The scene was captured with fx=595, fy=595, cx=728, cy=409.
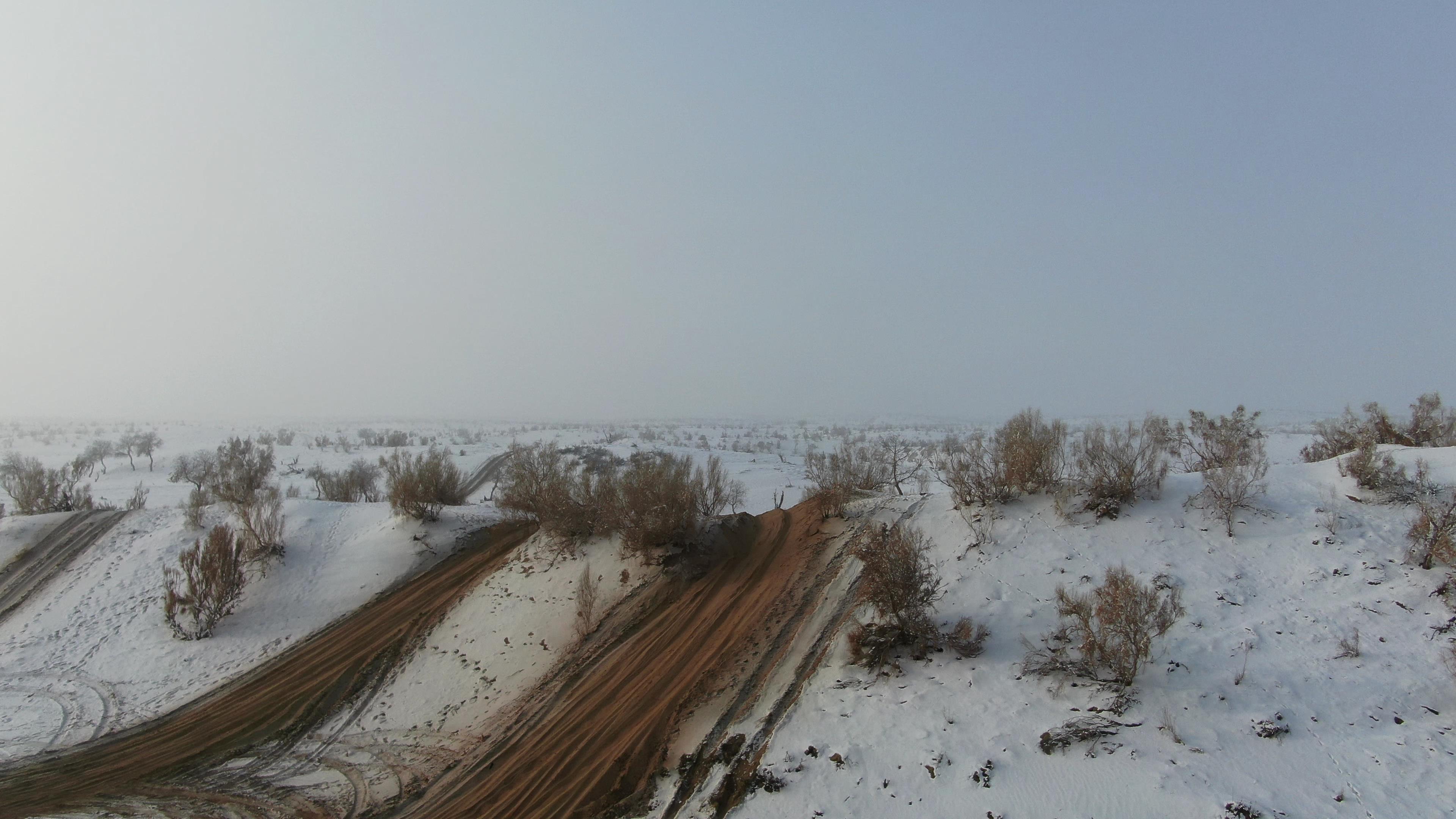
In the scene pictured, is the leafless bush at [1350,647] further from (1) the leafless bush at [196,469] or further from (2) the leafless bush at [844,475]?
(1) the leafless bush at [196,469]

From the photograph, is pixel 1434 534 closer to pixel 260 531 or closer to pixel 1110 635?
pixel 1110 635

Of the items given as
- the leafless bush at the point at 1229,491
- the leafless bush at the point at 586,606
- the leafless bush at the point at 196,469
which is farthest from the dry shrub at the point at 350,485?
the leafless bush at the point at 1229,491

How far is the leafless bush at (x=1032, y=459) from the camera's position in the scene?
9672mm

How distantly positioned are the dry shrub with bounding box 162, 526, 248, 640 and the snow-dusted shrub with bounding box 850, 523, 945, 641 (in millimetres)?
12162

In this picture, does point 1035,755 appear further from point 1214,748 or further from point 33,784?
point 33,784

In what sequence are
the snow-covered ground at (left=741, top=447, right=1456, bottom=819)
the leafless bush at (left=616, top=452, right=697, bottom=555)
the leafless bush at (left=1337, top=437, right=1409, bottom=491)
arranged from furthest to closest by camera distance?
the leafless bush at (left=616, top=452, right=697, bottom=555)
the leafless bush at (left=1337, top=437, right=1409, bottom=491)
the snow-covered ground at (left=741, top=447, right=1456, bottom=819)

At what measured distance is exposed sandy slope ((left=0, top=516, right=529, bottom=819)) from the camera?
7691 millimetres

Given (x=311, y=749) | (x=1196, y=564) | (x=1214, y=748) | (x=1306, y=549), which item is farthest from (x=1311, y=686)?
(x=311, y=749)

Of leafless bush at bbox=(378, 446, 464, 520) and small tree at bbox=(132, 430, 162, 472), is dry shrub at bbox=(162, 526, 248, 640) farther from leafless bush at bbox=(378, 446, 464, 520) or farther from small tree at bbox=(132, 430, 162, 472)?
small tree at bbox=(132, 430, 162, 472)

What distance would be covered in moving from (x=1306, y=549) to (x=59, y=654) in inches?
781

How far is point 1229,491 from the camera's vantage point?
8672 millimetres

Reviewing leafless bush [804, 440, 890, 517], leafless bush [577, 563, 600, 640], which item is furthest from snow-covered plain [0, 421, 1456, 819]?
leafless bush [804, 440, 890, 517]

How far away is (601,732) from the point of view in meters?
7.41

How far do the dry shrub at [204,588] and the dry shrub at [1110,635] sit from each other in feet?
45.7
